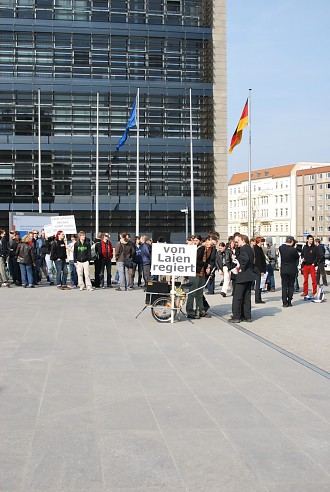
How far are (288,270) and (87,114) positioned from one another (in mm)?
38136

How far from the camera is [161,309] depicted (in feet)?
42.8

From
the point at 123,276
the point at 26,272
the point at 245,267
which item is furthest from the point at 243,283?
the point at 26,272

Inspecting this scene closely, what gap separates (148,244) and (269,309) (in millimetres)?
6556

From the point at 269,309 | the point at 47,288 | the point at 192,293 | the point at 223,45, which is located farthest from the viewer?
the point at 223,45

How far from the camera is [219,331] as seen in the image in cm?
1190

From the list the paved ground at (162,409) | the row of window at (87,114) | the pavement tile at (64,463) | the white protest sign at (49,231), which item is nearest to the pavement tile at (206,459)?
the paved ground at (162,409)

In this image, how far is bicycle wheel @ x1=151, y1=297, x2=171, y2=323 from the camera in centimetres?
1302

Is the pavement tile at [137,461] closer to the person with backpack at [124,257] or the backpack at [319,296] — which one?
the backpack at [319,296]

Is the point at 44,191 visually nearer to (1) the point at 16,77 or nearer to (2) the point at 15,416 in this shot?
(1) the point at 16,77

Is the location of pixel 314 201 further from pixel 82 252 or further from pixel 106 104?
pixel 82 252

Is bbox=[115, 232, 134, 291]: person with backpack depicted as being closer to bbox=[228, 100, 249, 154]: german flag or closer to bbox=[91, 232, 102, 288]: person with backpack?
bbox=[91, 232, 102, 288]: person with backpack

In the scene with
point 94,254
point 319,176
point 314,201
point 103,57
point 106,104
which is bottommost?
point 94,254

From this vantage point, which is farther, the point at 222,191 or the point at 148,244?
the point at 222,191

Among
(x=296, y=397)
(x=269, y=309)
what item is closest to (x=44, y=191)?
(x=269, y=309)
